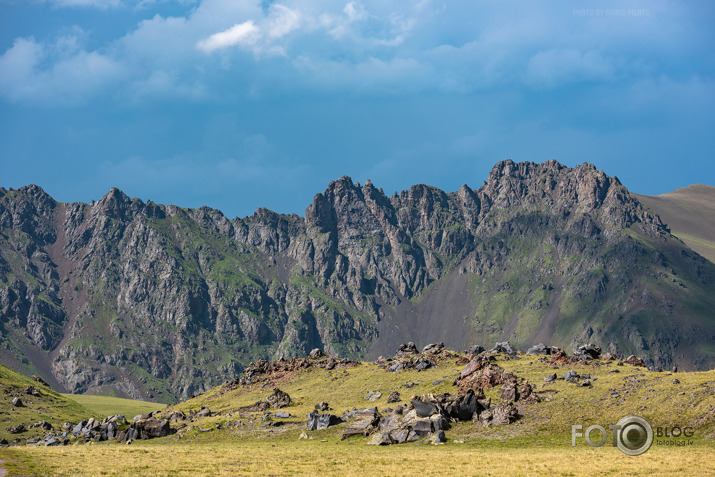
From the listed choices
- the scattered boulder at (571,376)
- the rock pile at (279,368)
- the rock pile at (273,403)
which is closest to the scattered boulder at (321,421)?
the rock pile at (273,403)

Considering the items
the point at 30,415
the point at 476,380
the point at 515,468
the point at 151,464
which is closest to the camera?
the point at 515,468

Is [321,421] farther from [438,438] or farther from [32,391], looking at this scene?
[32,391]

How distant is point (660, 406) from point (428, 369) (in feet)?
193

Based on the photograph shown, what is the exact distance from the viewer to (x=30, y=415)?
154375mm

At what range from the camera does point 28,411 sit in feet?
517

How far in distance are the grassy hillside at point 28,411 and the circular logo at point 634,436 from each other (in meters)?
126

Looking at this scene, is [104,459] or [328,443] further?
[328,443]

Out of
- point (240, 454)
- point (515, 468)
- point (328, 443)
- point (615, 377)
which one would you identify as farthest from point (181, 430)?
point (615, 377)

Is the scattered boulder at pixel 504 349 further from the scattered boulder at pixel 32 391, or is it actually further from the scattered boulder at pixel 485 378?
the scattered boulder at pixel 32 391

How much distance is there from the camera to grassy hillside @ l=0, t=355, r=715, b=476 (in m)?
56.3

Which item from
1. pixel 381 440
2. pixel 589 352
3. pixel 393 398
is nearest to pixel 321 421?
pixel 381 440

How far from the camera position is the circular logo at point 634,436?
66.6 metres

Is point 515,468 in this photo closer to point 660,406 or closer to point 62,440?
point 660,406

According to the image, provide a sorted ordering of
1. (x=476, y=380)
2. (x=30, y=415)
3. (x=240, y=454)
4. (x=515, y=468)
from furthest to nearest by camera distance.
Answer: (x=30, y=415), (x=476, y=380), (x=240, y=454), (x=515, y=468)
